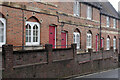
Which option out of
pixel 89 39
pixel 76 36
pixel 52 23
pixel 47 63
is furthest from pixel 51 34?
pixel 89 39

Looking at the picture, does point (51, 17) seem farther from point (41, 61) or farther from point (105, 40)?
point (105, 40)

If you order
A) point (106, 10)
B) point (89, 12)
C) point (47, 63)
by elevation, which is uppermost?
point (106, 10)

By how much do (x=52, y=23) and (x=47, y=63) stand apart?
4335mm

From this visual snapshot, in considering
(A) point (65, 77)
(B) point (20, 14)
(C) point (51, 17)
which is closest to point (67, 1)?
(C) point (51, 17)

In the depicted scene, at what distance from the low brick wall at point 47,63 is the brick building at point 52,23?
6.10ft

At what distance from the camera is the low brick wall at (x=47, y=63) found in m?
9.74

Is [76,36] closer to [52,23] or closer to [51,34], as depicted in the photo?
[51,34]

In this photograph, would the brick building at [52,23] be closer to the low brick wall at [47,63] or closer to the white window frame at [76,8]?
the white window frame at [76,8]

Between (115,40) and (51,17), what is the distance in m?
18.3

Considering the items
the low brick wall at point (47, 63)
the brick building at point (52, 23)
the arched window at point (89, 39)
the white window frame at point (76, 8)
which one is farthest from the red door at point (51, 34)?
the arched window at point (89, 39)

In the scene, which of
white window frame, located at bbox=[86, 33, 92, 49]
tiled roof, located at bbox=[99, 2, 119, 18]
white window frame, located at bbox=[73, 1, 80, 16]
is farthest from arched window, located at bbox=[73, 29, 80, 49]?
tiled roof, located at bbox=[99, 2, 119, 18]

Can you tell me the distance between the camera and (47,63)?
39.8 feet

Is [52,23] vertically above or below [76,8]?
below

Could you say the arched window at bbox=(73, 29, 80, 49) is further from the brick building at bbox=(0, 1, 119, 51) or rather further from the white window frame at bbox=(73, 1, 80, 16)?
the white window frame at bbox=(73, 1, 80, 16)
